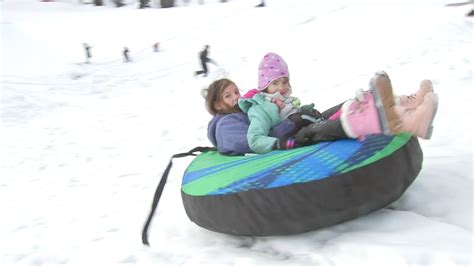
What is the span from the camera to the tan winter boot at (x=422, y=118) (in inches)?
107

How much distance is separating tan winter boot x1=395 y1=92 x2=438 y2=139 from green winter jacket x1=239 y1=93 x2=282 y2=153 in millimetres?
937

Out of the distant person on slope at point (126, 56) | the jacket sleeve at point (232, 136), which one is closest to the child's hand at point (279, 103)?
the jacket sleeve at point (232, 136)

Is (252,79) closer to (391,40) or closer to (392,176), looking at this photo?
(391,40)

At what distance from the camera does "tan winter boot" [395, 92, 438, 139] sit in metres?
2.71

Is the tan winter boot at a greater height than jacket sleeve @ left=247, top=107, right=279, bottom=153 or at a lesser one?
greater

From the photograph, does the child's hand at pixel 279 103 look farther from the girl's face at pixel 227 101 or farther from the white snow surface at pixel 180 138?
the white snow surface at pixel 180 138

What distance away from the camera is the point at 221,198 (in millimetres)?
3086

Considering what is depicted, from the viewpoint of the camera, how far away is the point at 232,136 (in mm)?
3623

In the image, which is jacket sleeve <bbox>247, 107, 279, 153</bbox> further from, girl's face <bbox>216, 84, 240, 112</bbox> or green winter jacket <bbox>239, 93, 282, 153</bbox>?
girl's face <bbox>216, 84, 240, 112</bbox>

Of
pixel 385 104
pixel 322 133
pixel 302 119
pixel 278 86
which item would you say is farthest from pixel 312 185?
pixel 278 86

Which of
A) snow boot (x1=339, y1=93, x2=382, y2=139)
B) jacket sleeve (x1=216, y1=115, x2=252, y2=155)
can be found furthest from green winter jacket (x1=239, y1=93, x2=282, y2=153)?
snow boot (x1=339, y1=93, x2=382, y2=139)

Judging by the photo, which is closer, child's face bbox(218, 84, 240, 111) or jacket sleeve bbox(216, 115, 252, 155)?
jacket sleeve bbox(216, 115, 252, 155)

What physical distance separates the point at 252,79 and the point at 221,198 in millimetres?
9415

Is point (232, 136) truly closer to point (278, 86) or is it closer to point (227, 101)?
point (227, 101)
